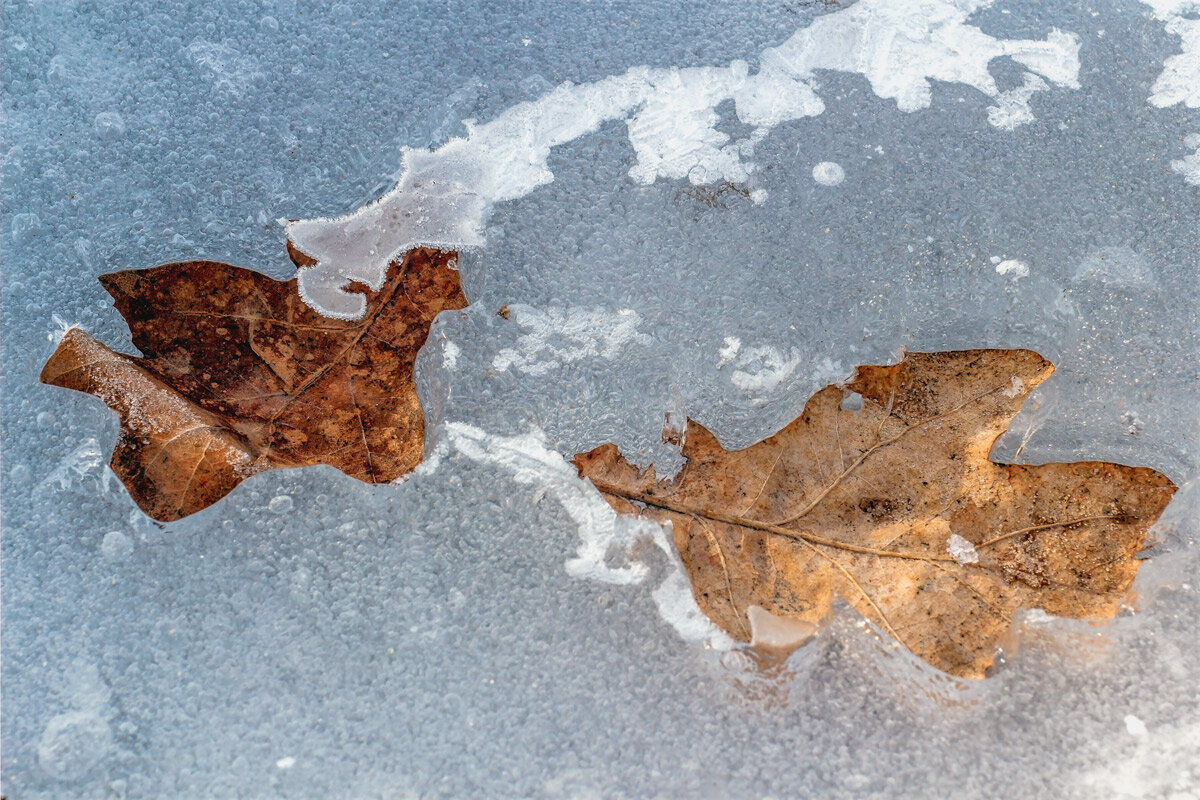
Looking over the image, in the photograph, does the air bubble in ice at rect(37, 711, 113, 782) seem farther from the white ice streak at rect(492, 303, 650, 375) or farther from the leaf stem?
the leaf stem

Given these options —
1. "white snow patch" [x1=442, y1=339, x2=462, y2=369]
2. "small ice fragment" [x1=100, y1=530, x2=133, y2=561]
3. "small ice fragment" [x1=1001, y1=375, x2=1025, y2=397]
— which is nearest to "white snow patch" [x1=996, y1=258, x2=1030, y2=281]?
"small ice fragment" [x1=1001, y1=375, x2=1025, y2=397]

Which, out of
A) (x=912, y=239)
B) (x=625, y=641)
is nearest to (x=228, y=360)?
(x=625, y=641)

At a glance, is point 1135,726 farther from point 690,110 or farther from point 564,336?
point 690,110

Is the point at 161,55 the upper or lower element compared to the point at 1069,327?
upper

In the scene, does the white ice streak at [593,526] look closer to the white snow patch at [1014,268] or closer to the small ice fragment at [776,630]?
the small ice fragment at [776,630]

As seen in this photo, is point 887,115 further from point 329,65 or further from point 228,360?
point 228,360

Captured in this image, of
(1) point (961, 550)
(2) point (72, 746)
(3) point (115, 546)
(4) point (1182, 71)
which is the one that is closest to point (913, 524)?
(1) point (961, 550)

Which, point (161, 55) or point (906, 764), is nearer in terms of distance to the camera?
point (906, 764)
